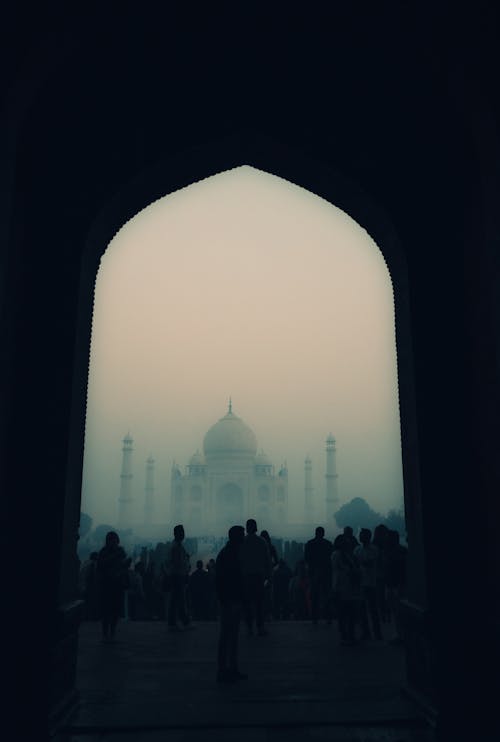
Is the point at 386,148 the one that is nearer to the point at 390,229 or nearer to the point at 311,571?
the point at 390,229

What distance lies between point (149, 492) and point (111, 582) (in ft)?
206

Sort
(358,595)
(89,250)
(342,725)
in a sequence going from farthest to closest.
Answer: (358,595)
(89,250)
(342,725)

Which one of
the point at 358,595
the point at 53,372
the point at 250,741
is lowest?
the point at 250,741

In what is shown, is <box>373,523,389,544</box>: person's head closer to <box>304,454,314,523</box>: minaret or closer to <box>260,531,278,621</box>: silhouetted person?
<box>260,531,278,621</box>: silhouetted person

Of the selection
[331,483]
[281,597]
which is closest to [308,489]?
[331,483]

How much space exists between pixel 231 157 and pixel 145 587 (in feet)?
21.9

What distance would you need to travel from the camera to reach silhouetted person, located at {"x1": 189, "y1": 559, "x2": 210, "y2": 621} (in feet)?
27.1

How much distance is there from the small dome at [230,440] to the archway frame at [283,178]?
54018 mm

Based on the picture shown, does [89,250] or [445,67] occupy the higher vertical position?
[445,67]

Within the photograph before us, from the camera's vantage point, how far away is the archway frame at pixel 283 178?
3.92 m

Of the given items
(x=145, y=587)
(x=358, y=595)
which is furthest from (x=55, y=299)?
(x=145, y=587)

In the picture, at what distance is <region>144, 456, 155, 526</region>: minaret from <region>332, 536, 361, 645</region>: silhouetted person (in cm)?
6282

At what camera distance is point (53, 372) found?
3.83 m

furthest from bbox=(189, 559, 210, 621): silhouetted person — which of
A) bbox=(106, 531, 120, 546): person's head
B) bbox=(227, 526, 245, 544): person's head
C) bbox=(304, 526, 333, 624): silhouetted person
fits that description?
bbox=(227, 526, 245, 544): person's head
